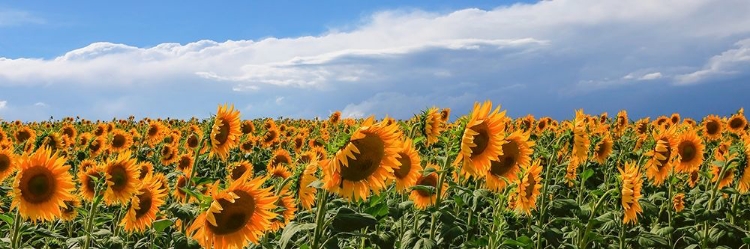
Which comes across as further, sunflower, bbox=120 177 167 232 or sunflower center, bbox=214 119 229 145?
sunflower center, bbox=214 119 229 145

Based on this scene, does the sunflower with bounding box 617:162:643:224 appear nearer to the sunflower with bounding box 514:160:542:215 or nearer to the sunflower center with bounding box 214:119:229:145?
the sunflower with bounding box 514:160:542:215

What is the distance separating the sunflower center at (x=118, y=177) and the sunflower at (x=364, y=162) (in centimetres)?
297

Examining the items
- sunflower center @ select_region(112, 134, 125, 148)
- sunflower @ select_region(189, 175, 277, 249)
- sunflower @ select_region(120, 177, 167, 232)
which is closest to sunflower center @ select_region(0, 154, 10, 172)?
sunflower @ select_region(120, 177, 167, 232)

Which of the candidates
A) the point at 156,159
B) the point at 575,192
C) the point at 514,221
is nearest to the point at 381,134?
the point at 514,221

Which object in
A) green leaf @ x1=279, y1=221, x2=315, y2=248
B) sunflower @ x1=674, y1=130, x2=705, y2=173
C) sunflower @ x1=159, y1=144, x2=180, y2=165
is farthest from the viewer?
sunflower @ x1=159, y1=144, x2=180, y2=165

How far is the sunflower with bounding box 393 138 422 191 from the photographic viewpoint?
5.42 meters

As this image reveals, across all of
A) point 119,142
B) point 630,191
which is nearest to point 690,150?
point 630,191

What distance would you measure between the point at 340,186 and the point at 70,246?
9.75 feet

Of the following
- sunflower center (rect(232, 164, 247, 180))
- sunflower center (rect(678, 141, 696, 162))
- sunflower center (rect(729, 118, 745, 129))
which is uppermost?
sunflower center (rect(678, 141, 696, 162))

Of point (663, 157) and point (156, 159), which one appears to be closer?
point (663, 157)

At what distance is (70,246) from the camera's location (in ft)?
19.5

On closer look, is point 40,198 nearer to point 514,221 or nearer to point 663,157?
point 514,221

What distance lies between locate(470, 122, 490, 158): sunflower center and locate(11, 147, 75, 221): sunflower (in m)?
3.47

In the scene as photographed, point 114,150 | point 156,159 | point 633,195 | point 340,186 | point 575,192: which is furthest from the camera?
point 156,159
